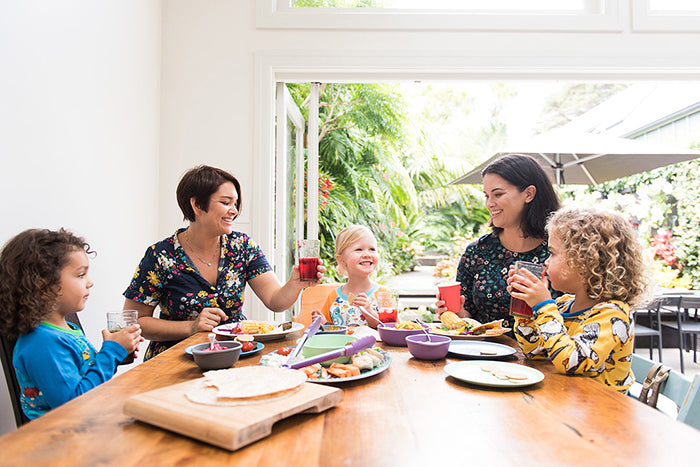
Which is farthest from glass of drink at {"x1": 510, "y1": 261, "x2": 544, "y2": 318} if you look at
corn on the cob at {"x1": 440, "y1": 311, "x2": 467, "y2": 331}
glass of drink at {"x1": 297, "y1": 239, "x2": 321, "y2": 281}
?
glass of drink at {"x1": 297, "y1": 239, "x2": 321, "y2": 281}

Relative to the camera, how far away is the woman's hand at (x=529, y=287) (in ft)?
4.18

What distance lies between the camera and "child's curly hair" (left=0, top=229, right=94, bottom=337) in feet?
4.18

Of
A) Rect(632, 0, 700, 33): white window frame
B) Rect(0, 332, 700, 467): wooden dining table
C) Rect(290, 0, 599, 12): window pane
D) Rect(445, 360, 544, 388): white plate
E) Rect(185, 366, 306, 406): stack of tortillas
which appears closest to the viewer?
Rect(0, 332, 700, 467): wooden dining table

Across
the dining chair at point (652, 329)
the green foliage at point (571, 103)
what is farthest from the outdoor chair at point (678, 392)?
the green foliage at point (571, 103)

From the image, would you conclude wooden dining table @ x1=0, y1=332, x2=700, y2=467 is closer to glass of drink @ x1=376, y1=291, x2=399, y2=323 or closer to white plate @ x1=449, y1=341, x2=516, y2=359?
white plate @ x1=449, y1=341, x2=516, y2=359

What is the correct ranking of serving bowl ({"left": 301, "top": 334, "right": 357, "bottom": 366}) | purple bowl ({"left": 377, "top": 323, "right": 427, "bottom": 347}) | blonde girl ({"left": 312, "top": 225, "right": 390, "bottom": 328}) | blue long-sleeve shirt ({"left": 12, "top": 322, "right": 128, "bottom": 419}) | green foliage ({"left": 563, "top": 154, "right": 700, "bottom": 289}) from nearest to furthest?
serving bowl ({"left": 301, "top": 334, "right": 357, "bottom": 366})
blue long-sleeve shirt ({"left": 12, "top": 322, "right": 128, "bottom": 419})
purple bowl ({"left": 377, "top": 323, "right": 427, "bottom": 347})
blonde girl ({"left": 312, "top": 225, "right": 390, "bottom": 328})
green foliage ({"left": 563, "top": 154, "right": 700, "bottom": 289})

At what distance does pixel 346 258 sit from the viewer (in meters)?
2.20

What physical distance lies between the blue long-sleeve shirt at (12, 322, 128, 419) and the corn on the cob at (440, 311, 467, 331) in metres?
0.98

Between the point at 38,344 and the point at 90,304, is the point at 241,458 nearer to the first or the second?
the point at 38,344

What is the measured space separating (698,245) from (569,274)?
5637mm

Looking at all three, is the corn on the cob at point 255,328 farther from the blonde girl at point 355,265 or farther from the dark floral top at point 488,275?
the dark floral top at point 488,275

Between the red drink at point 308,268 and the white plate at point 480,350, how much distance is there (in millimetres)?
570

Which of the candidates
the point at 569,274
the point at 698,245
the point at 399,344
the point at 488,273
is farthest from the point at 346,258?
the point at 698,245

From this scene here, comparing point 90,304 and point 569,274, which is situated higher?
point 569,274
